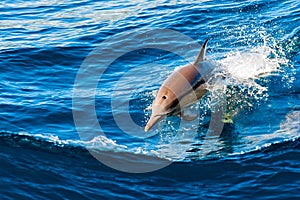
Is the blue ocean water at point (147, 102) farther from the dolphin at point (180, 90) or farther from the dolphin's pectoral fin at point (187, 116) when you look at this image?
the dolphin at point (180, 90)

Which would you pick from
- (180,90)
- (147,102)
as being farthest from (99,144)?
(180,90)

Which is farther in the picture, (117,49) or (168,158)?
(117,49)

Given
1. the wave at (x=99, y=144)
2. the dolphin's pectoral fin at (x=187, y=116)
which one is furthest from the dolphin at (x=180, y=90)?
the wave at (x=99, y=144)

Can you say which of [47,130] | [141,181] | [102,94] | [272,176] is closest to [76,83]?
[102,94]

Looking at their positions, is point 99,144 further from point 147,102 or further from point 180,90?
point 180,90

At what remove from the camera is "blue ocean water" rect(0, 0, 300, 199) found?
8.40 m

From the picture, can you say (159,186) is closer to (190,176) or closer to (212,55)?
(190,176)

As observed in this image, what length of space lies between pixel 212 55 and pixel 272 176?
5.26m

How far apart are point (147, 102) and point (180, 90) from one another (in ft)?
10.2

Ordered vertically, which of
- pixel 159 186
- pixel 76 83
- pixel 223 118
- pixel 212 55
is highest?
pixel 212 55

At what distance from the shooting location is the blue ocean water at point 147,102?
8398mm

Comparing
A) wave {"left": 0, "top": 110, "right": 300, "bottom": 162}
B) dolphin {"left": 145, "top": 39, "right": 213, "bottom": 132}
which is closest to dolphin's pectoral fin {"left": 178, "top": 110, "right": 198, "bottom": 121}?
dolphin {"left": 145, "top": 39, "right": 213, "bottom": 132}

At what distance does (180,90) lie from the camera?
7.90m

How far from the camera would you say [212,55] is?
43.7 feet
